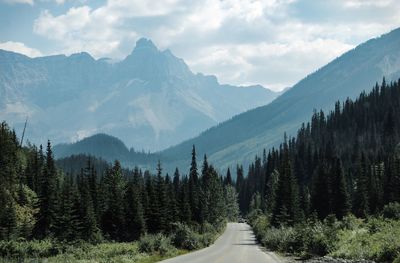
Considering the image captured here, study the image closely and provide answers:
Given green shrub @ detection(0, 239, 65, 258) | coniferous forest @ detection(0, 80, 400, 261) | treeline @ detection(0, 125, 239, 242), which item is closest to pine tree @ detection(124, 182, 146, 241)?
treeline @ detection(0, 125, 239, 242)

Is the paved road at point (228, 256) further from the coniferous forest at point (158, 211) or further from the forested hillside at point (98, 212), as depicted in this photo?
the forested hillside at point (98, 212)

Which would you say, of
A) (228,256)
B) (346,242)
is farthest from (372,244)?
(228,256)

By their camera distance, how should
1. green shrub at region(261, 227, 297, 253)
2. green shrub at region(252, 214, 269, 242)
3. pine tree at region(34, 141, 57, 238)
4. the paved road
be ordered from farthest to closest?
pine tree at region(34, 141, 57, 238) → green shrub at region(252, 214, 269, 242) → green shrub at region(261, 227, 297, 253) → the paved road

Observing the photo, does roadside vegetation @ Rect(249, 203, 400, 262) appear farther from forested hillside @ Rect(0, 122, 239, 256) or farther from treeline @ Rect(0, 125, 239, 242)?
treeline @ Rect(0, 125, 239, 242)

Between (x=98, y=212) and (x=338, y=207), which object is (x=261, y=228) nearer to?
(x=338, y=207)

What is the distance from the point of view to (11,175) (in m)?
116

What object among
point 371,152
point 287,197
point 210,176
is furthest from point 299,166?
point 287,197

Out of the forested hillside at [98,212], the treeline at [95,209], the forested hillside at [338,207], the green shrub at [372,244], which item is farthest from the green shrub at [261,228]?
the green shrub at [372,244]

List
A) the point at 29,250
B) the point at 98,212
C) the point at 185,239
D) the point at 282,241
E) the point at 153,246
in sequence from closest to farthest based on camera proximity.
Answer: the point at 153,246, the point at 282,241, the point at 185,239, the point at 29,250, the point at 98,212

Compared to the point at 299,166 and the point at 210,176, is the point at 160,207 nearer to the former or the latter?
the point at 210,176

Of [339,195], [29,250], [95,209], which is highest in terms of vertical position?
[339,195]

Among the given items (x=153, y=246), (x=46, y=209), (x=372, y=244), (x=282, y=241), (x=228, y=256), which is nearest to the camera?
(x=372, y=244)

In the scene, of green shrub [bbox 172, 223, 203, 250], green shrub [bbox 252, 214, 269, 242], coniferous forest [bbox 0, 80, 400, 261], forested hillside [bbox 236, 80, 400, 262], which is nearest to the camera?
forested hillside [bbox 236, 80, 400, 262]

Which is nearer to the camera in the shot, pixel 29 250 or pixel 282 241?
pixel 282 241
